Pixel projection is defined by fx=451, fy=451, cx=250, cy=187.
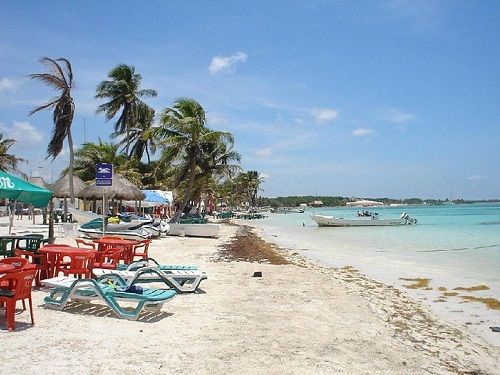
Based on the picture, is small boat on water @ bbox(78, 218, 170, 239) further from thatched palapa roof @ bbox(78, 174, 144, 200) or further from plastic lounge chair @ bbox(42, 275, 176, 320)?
plastic lounge chair @ bbox(42, 275, 176, 320)

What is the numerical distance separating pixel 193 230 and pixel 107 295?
15058 millimetres

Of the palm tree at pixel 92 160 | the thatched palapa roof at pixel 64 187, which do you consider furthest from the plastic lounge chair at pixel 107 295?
the palm tree at pixel 92 160

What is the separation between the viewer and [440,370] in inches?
194

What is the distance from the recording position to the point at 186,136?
73.7 ft

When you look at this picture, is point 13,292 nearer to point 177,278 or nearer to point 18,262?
point 18,262

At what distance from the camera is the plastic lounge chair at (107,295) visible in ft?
19.0

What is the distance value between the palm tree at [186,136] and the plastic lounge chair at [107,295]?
16.0 metres

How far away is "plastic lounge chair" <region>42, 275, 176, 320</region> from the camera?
19.0ft

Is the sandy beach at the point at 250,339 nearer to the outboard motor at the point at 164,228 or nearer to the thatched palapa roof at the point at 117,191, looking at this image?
the thatched palapa roof at the point at 117,191

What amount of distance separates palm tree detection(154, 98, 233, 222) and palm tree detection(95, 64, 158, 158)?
573 inches

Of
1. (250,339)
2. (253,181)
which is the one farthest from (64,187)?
(253,181)

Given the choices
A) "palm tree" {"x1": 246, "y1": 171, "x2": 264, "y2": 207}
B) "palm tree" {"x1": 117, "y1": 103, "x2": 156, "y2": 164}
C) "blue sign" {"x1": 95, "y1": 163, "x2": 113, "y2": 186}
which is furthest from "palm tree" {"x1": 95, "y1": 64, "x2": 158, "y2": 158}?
"palm tree" {"x1": 246, "y1": 171, "x2": 264, "y2": 207}

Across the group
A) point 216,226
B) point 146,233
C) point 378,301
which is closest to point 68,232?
point 146,233

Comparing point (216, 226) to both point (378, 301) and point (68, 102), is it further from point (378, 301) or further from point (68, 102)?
point (378, 301)
